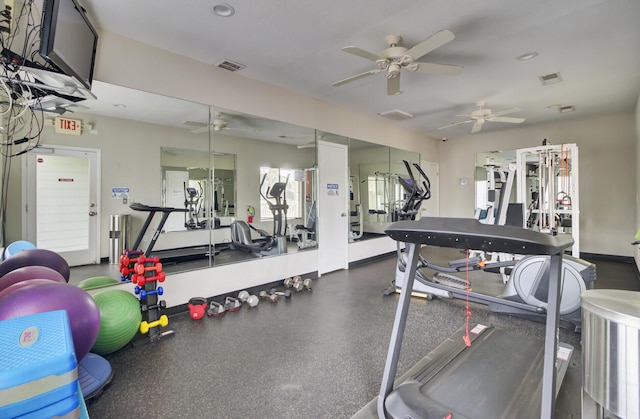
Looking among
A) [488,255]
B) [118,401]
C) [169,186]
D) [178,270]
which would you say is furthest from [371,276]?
[118,401]

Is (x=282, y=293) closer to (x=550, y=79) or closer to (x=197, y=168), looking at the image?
(x=197, y=168)

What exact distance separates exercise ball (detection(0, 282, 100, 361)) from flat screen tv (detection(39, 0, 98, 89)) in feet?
5.15

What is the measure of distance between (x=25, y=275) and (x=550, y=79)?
6.29m

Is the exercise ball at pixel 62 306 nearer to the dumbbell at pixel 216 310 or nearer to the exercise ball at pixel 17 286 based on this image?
the exercise ball at pixel 17 286

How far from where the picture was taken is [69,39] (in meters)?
2.30

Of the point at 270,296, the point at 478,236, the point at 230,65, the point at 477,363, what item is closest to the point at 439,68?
the point at 230,65

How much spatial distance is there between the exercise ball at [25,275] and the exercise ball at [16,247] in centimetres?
45

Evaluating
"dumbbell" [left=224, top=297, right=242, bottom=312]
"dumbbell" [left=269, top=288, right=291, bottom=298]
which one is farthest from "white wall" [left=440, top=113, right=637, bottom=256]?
"dumbbell" [left=224, top=297, right=242, bottom=312]

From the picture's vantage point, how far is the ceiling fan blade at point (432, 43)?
264 centimetres

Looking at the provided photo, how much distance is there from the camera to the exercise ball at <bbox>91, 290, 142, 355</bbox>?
238 cm

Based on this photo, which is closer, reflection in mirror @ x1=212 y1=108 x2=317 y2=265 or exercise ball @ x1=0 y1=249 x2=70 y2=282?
exercise ball @ x1=0 y1=249 x2=70 y2=282

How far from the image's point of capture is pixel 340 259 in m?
5.63

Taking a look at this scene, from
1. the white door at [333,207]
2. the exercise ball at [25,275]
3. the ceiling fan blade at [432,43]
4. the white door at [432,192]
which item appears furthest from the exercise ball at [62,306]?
Result: the white door at [432,192]

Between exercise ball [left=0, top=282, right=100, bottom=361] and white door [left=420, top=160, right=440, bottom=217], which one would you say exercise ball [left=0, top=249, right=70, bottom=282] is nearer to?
exercise ball [left=0, top=282, right=100, bottom=361]
